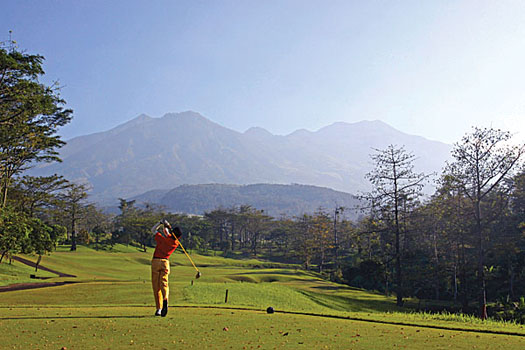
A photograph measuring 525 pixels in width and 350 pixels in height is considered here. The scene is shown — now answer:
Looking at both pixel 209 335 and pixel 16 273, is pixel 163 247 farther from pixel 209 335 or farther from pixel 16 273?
pixel 16 273

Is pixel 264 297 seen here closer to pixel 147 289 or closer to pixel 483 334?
pixel 147 289

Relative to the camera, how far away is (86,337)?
867cm

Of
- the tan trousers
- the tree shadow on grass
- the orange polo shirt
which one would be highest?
the orange polo shirt

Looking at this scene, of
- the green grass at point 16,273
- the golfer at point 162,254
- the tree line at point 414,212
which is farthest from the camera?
the green grass at point 16,273

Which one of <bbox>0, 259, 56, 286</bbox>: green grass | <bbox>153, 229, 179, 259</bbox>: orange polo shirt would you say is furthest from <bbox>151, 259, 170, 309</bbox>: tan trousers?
<bbox>0, 259, 56, 286</bbox>: green grass

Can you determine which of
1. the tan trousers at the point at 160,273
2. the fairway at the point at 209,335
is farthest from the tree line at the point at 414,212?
the tan trousers at the point at 160,273

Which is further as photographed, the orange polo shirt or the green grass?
the green grass

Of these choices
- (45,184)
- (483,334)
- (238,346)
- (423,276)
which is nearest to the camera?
(238,346)

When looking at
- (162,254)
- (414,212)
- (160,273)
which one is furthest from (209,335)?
(414,212)

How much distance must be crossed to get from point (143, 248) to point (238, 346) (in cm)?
8469

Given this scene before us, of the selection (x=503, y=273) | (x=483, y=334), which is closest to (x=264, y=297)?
(x=483, y=334)

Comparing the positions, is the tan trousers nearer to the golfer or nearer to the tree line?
the golfer

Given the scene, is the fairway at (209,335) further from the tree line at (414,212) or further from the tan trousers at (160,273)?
the tree line at (414,212)

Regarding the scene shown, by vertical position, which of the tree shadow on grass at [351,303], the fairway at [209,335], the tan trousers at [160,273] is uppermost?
the tan trousers at [160,273]
